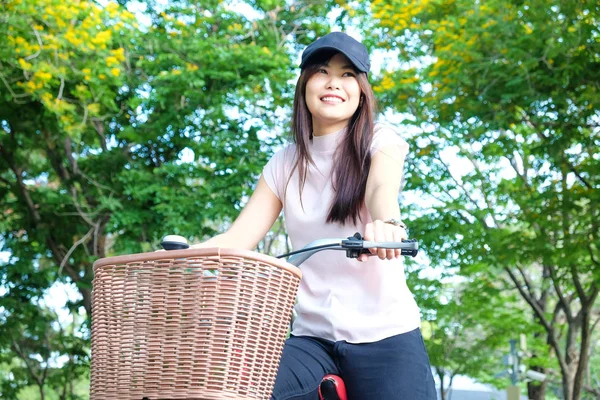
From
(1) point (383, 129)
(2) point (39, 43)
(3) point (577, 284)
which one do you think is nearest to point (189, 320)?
(1) point (383, 129)

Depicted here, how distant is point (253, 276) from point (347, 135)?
872 mm

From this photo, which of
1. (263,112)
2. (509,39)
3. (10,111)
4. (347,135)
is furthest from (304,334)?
(10,111)

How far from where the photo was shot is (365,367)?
246 cm

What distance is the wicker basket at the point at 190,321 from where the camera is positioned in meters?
1.90

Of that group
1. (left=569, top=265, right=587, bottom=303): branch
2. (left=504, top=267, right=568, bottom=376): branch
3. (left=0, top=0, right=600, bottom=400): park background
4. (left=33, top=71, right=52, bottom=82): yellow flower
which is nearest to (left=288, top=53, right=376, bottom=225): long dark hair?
(left=0, top=0, right=600, bottom=400): park background

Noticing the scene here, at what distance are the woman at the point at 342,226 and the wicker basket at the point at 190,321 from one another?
0.38 metres

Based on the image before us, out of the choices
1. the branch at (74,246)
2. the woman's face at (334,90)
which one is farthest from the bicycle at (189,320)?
the branch at (74,246)

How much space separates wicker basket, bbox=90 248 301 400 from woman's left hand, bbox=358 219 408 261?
0.85 ft

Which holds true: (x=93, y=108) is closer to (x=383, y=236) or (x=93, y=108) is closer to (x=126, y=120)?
(x=126, y=120)

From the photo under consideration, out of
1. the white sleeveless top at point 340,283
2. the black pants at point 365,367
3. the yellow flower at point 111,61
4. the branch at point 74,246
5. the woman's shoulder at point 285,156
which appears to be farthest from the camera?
the branch at point 74,246

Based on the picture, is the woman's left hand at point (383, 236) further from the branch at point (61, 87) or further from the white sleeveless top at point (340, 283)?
the branch at point (61, 87)

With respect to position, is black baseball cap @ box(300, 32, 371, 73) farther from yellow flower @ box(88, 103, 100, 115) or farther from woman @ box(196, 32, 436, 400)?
yellow flower @ box(88, 103, 100, 115)

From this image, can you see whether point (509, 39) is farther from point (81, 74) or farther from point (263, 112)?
point (81, 74)

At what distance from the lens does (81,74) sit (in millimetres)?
11766
